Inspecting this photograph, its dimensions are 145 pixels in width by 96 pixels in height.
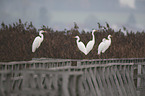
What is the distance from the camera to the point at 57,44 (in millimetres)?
25500

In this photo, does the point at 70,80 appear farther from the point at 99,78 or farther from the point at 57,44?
the point at 57,44

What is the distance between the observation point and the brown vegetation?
872 inches

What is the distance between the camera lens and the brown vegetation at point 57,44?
872 inches

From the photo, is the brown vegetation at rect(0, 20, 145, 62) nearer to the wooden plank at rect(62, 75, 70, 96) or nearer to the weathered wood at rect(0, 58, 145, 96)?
the weathered wood at rect(0, 58, 145, 96)

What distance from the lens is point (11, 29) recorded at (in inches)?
1110

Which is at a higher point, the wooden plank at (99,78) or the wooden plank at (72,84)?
the wooden plank at (72,84)

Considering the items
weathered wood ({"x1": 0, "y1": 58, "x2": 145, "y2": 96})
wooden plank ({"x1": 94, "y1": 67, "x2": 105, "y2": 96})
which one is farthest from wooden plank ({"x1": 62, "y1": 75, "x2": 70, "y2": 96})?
wooden plank ({"x1": 94, "y1": 67, "x2": 105, "y2": 96})

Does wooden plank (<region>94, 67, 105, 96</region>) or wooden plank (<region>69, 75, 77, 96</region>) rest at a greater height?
wooden plank (<region>69, 75, 77, 96</region>)

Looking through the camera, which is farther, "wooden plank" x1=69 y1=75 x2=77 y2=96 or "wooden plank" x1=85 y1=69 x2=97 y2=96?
"wooden plank" x1=85 y1=69 x2=97 y2=96

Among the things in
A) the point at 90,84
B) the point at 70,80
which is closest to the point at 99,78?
the point at 90,84

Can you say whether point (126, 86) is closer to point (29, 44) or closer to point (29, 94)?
point (29, 94)

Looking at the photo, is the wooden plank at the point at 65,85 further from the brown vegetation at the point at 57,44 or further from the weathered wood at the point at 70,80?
the brown vegetation at the point at 57,44

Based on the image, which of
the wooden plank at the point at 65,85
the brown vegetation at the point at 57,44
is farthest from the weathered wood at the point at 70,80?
the brown vegetation at the point at 57,44

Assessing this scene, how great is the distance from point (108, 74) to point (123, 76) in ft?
3.08
